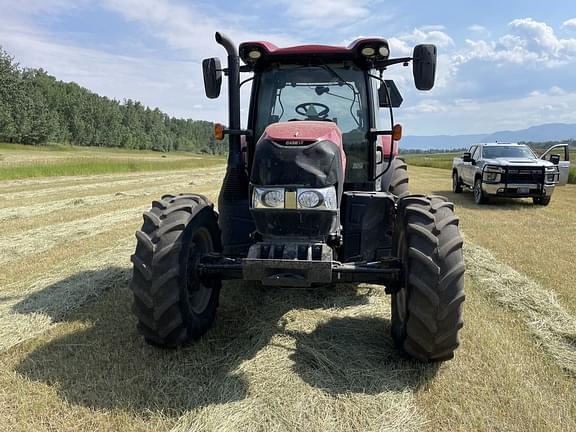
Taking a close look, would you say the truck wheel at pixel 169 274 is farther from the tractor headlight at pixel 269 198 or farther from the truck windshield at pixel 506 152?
the truck windshield at pixel 506 152

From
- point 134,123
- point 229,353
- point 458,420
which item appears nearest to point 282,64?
point 229,353

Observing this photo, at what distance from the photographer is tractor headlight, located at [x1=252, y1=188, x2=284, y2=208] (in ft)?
11.3

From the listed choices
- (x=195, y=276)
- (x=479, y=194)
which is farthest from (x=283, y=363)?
(x=479, y=194)

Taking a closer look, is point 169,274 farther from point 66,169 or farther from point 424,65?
point 66,169

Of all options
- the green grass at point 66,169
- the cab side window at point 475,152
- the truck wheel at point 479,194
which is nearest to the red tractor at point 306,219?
the truck wheel at point 479,194

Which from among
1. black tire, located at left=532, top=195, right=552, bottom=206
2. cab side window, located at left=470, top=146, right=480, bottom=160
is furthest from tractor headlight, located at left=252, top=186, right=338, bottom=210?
cab side window, located at left=470, top=146, right=480, bottom=160

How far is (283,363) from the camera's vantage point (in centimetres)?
354

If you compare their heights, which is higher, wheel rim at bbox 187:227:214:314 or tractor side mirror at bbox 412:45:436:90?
tractor side mirror at bbox 412:45:436:90

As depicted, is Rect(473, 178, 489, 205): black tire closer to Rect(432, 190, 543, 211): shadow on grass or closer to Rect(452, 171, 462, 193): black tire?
Rect(432, 190, 543, 211): shadow on grass

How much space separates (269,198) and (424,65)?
1.74 meters

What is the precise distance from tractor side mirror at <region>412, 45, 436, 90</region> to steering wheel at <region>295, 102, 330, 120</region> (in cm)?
91

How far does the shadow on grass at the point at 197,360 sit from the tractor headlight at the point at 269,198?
44.7 inches

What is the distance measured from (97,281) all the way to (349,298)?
2.83m

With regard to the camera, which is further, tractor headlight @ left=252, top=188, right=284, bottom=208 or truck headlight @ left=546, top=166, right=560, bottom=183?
truck headlight @ left=546, top=166, right=560, bottom=183
